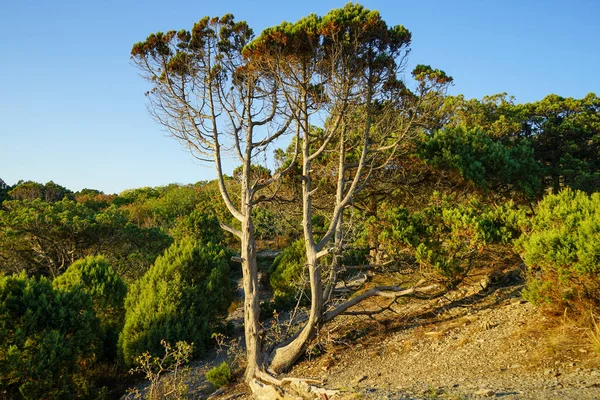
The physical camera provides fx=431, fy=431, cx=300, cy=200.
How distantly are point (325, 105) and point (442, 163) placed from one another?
12.0ft

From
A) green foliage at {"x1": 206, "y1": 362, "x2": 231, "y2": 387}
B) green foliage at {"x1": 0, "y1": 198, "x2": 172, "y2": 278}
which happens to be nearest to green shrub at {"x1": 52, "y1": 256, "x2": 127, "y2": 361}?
green foliage at {"x1": 206, "y1": 362, "x2": 231, "y2": 387}

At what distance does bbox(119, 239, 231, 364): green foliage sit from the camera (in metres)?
9.23

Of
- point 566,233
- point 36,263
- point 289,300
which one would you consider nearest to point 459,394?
point 566,233

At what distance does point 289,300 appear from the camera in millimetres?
12555

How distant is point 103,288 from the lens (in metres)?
10.6

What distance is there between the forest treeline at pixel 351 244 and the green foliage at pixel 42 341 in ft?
0.07

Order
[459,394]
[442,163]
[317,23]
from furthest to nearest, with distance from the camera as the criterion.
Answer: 1. [442,163]
2. [317,23]
3. [459,394]

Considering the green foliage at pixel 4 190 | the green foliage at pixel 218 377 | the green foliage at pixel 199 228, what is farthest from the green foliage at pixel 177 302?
the green foliage at pixel 4 190

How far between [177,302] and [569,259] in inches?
301

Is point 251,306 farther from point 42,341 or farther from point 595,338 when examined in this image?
point 595,338

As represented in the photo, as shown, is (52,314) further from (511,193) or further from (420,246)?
(511,193)

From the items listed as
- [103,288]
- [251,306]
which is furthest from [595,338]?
[103,288]

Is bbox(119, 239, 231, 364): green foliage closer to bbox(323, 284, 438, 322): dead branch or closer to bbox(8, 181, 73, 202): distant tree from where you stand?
bbox(323, 284, 438, 322): dead branch

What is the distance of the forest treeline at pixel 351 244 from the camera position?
22.4 ft
